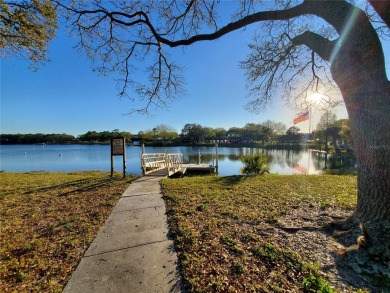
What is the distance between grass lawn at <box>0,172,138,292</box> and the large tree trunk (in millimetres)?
4524

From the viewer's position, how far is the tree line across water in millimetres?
62719

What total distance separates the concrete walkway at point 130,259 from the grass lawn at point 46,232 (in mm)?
212

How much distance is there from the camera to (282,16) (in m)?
4.08

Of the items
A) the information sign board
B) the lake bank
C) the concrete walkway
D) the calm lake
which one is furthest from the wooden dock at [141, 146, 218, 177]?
the concrete walkway

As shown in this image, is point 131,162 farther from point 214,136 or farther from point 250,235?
point 214,136

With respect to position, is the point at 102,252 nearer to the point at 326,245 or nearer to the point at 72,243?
the point at 72,243

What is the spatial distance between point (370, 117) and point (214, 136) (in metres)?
107

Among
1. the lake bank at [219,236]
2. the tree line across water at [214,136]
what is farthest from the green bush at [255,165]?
the tree line across water at [214,136]

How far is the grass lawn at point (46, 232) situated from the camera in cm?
282

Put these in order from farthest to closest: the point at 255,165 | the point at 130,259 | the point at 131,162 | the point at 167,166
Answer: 1. the point at 131,162
2. the point at 167,166
3. the point at 255,165
4. the point at 130,259

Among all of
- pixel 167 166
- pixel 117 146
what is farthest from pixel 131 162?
pixel 117 146

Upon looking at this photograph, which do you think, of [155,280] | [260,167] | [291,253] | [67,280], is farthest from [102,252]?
[260,167]

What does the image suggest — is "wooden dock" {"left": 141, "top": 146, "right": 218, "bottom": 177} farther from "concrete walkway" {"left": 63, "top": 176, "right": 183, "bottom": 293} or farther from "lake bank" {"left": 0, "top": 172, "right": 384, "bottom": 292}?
"concrete walkway" {"left": 63, "top": 176, "right": 183, "bottom": 293}

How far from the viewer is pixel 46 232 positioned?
13.7 feet
